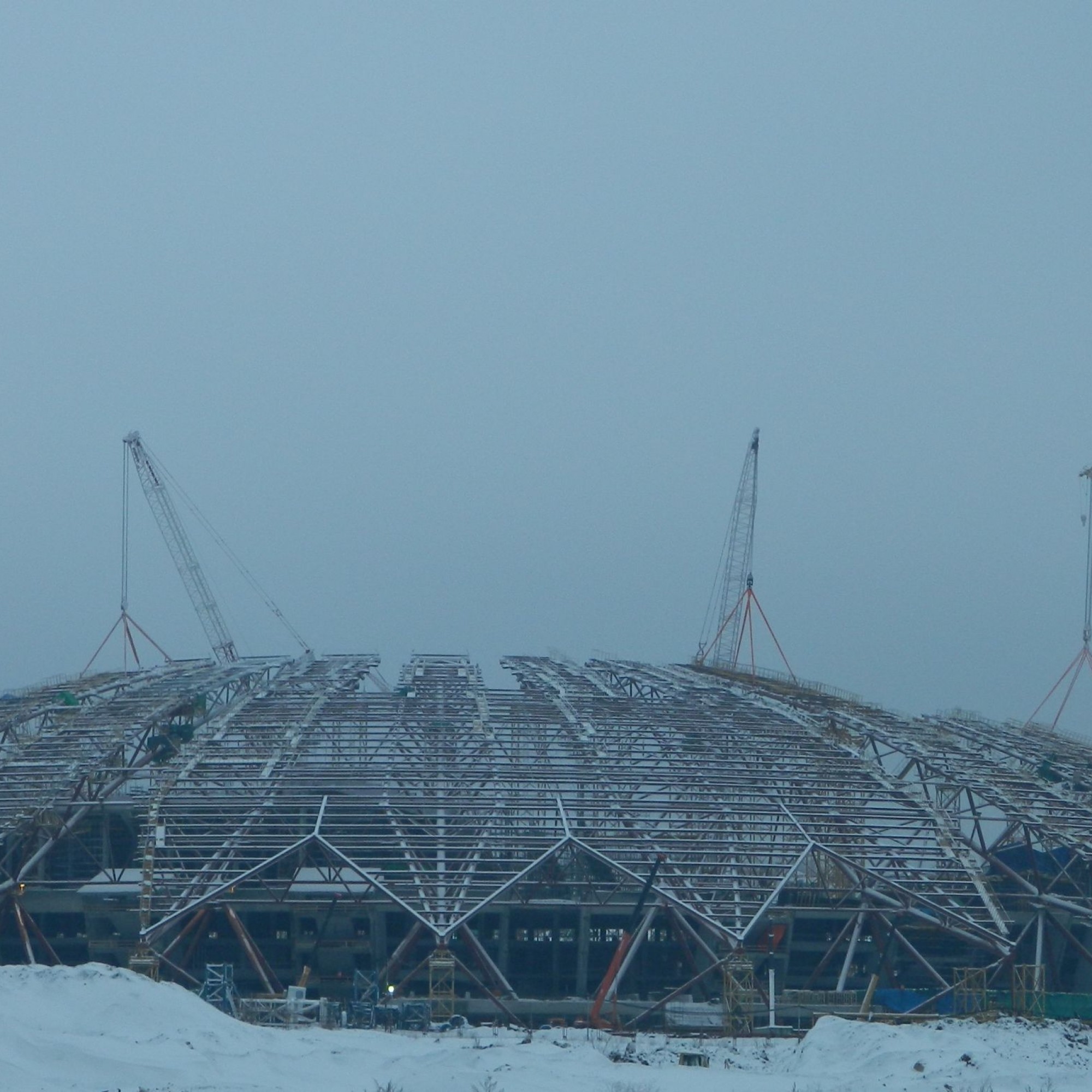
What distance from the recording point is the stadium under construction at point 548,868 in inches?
1522

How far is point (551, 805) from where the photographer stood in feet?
148

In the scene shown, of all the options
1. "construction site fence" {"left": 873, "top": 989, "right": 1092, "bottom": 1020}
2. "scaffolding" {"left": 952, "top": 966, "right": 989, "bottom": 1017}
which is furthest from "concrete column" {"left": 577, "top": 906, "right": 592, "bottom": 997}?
"scaffolding" {"left": 952, "top": 966, "right": 989, "bottom": 1017}

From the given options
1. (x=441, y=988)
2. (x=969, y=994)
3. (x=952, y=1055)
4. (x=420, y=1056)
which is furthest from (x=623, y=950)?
(x=952, y=1055)

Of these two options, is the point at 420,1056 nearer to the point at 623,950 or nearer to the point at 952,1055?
the point at 952,1055

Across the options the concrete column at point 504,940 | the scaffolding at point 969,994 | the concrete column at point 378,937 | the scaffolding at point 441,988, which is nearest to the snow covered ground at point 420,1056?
the scaffolding at point 441,988

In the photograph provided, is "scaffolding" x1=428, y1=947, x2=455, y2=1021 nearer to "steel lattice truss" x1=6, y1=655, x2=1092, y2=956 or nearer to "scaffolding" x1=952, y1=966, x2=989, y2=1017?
"steel lattice truss" x1=6, y1=655, x2=1092, y2=956

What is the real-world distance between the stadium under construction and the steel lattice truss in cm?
16

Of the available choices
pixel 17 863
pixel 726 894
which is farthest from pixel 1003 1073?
pixel 17 863

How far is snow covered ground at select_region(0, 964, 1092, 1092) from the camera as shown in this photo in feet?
79.3

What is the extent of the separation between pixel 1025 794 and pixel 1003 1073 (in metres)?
26.9

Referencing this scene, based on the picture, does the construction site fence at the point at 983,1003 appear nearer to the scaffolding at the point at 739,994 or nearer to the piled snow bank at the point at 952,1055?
the scaffolding at the point at 739,994

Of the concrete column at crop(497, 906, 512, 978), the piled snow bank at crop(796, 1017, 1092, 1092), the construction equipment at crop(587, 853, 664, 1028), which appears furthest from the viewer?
the concrete column at crop(497, 906, 512, 978)

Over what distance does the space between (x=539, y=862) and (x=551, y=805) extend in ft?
16.4

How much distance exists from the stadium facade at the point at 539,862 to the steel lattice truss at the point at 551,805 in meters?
0.16
